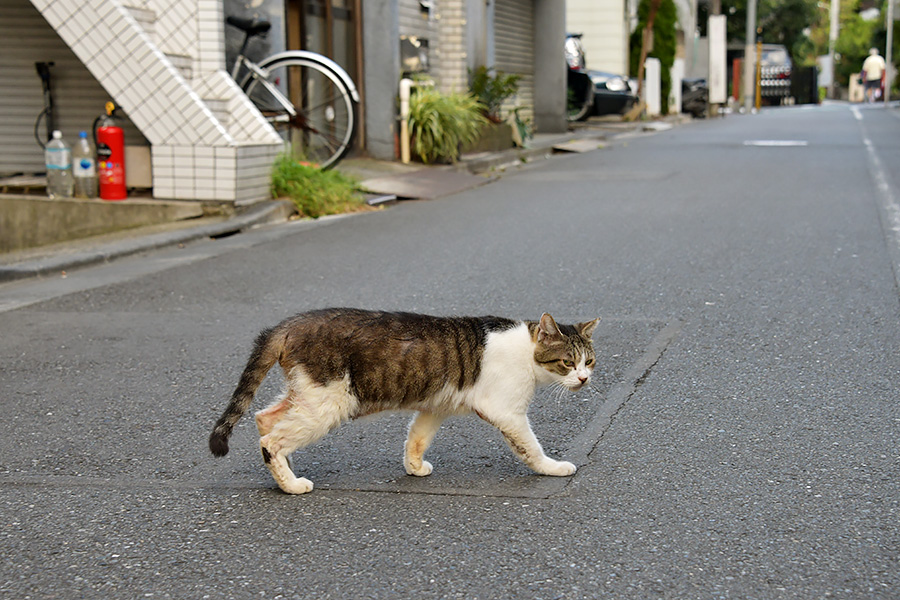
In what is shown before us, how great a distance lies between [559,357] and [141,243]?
6.07 meters

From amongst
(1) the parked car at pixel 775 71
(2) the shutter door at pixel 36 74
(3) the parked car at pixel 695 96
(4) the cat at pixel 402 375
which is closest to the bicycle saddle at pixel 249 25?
(2) the shutter door at pixel 36 74

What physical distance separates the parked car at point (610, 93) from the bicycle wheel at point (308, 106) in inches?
593

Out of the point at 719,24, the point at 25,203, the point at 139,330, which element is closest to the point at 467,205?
the point at 25,203

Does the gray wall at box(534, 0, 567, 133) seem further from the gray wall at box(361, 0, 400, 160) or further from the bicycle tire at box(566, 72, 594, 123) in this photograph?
the gray wall at box(361, 0, 400, 160)

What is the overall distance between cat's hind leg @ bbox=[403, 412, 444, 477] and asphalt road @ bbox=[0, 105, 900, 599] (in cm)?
6

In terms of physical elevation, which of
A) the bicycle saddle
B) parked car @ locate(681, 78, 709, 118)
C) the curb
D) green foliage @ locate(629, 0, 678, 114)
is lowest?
the curb

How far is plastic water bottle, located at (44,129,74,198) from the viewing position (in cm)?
1036

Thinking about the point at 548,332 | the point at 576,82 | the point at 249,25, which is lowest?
the point at 548,332

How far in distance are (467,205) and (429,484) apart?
8036mm

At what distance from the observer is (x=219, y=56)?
10977mm

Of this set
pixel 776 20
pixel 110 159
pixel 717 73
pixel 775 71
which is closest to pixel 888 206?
pixel 110 159

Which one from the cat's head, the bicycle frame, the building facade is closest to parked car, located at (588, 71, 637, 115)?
the building facade

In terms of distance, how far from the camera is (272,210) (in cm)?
1038

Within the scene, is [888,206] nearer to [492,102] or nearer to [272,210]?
[272,210]
